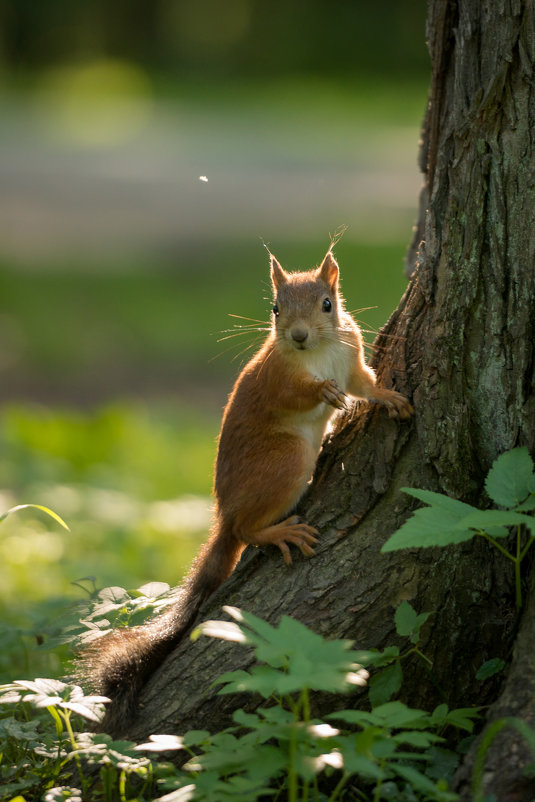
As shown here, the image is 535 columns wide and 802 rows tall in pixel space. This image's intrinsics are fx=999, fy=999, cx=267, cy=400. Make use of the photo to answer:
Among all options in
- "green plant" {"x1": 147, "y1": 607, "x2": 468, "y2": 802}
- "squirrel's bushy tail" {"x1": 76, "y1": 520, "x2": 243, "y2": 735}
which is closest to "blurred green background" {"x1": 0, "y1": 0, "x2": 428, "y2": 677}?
"squirrel's bushy tail" {"x1": 76, "y1": 520, "x2": 243, "y2": 735}

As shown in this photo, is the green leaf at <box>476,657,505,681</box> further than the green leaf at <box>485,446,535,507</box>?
Yes

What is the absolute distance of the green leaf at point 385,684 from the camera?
6.12ft

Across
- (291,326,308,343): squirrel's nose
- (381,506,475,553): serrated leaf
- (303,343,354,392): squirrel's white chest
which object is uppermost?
(291,326,308,343): squirrel's nose

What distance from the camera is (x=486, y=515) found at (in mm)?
1688

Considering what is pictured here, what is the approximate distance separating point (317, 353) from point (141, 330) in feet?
18.1

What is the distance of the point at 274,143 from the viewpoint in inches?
A: 537

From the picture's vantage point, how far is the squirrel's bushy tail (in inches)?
85.2

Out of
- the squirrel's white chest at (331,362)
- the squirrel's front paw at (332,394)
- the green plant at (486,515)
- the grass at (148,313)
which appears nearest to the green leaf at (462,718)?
the green plant at (486,515)

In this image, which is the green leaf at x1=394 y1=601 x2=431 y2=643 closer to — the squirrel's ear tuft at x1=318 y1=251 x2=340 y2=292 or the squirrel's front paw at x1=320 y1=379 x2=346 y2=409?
the squirrel's front paw at x1=320 y1=379 x2=346 y2=409

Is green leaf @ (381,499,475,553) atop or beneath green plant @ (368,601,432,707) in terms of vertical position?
atop

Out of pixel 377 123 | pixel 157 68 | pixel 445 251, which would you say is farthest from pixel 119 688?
pixel 157 68

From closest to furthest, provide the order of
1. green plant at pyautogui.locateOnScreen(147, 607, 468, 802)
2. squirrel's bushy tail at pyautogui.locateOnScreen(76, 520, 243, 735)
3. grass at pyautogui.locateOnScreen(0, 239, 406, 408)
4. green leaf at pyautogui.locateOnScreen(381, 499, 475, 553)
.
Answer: green plant at pyautogui.locateOnScreen(147, 607, 468, 802)
green leaf at pyautogui.locateOnScreen(381, 499, 475, 553)
squirrel's bushy tail at pyautogui.locateOnScreen(76, 520, 243, 735)
grass at pyautogui.locateOnScreen(0, 239, 406, 408)

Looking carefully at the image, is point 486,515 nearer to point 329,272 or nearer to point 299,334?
point 299,334

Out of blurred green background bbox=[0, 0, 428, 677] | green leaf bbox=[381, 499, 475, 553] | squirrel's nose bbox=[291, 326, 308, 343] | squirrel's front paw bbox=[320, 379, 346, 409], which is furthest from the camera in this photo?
blurred green background bbox=[0, 0, 428, 677]
